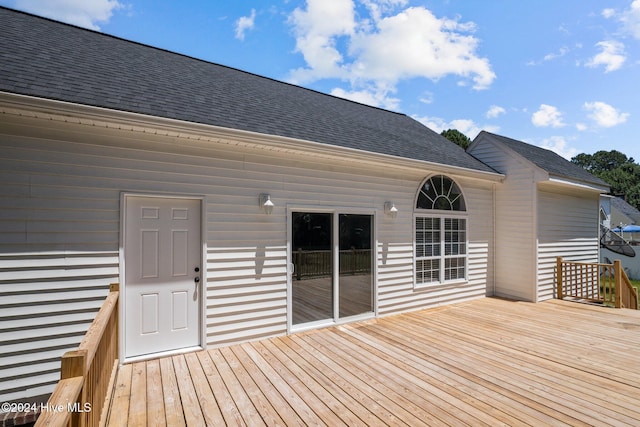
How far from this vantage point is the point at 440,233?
651 centimetres

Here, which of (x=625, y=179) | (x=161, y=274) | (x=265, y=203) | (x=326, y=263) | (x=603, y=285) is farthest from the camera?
(x=625, y=179)

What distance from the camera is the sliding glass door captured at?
4.86m

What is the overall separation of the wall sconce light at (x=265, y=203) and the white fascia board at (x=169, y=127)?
28.0 inches

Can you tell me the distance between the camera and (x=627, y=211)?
27719mm

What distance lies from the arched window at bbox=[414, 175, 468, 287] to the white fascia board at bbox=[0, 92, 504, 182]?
1154mm

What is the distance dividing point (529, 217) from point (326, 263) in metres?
5.20

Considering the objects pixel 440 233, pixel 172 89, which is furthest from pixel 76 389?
pixel 440 233

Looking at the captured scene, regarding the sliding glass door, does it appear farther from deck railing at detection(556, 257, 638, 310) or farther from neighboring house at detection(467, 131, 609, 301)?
deck railing at detection(556, 257, 638, 310)

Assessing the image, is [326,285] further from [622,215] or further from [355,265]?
[622,215]

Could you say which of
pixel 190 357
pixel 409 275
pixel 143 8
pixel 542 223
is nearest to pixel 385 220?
pixel 409 275

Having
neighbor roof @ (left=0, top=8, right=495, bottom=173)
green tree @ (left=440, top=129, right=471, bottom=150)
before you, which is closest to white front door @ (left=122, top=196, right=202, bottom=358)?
neighbor roof @ (left=0, top=8, right=495, bottom=173)

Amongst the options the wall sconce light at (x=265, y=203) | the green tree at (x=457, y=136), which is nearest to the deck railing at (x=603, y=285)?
the wall sconce light at (x=265, y=203)

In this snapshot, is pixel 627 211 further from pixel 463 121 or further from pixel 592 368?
pixel 592 368

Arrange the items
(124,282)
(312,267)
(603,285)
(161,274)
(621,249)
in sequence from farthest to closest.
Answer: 1. (621,249)
2. (603,285)
3. (312,267)
4. (161,274)
5. (124,282)
